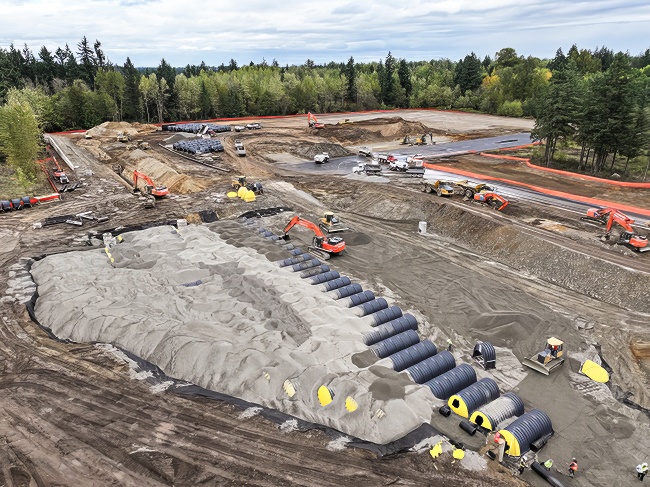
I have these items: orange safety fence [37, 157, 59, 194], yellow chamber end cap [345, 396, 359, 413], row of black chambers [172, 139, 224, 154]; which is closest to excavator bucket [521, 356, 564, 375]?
yellow chamber end cap [345, 396, 359, 413]

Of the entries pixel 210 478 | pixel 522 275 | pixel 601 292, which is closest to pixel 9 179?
pixel 210 478

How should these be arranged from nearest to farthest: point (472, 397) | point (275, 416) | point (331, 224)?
point (275, 416), point (472, 397), point (331, 224)

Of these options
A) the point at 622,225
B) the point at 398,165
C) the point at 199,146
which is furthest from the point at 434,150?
the point at 622,225

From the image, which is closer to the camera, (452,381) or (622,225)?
(452,381)

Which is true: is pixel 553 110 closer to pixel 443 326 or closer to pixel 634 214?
pixel 634 214

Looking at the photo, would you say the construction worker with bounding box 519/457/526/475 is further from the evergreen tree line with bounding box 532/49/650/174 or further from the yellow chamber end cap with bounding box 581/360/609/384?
the evergreen tree line with bounding box 532/49/650/174

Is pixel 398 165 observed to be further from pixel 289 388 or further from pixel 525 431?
pixel 525 431

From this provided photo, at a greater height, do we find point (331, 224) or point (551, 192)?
point (551, 192)
